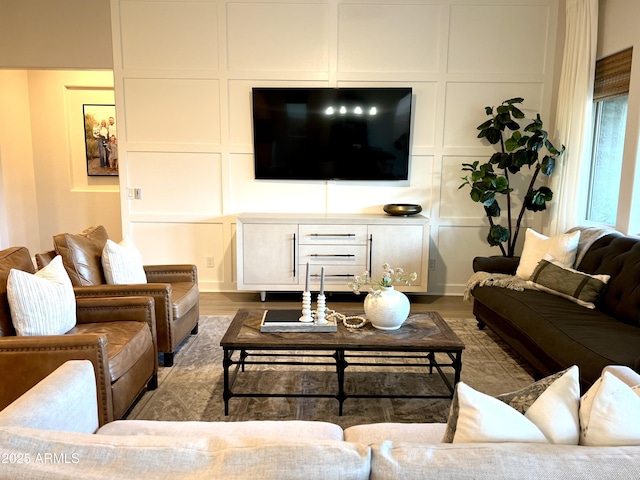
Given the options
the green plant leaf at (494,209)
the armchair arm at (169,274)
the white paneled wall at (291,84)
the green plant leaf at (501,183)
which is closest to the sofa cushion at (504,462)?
the armchair arm at (169,274)

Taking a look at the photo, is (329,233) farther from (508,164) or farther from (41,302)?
(41,302)

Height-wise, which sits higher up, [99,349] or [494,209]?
[494,209]

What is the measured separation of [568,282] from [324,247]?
6.99ft

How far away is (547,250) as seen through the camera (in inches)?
136

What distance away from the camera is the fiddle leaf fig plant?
4230 mm

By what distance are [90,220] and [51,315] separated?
4.24 m

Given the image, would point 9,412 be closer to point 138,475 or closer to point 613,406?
point 138,475

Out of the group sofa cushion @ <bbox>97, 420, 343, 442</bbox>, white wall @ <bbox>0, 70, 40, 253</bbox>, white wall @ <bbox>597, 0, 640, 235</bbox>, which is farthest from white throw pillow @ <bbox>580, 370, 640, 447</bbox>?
white wall @ <bbox>0, 70, 40, 253</bbox>

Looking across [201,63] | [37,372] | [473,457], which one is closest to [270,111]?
[201,63]

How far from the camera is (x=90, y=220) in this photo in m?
6.07

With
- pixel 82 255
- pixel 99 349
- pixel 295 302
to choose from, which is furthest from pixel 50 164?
pixel 99 349

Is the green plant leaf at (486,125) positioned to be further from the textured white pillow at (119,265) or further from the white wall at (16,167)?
the white wall at (16,167)

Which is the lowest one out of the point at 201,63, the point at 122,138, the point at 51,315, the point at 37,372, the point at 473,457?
the point at 37,372

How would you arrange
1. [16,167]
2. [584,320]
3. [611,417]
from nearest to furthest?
[611,417], [584,320], [16,167]
